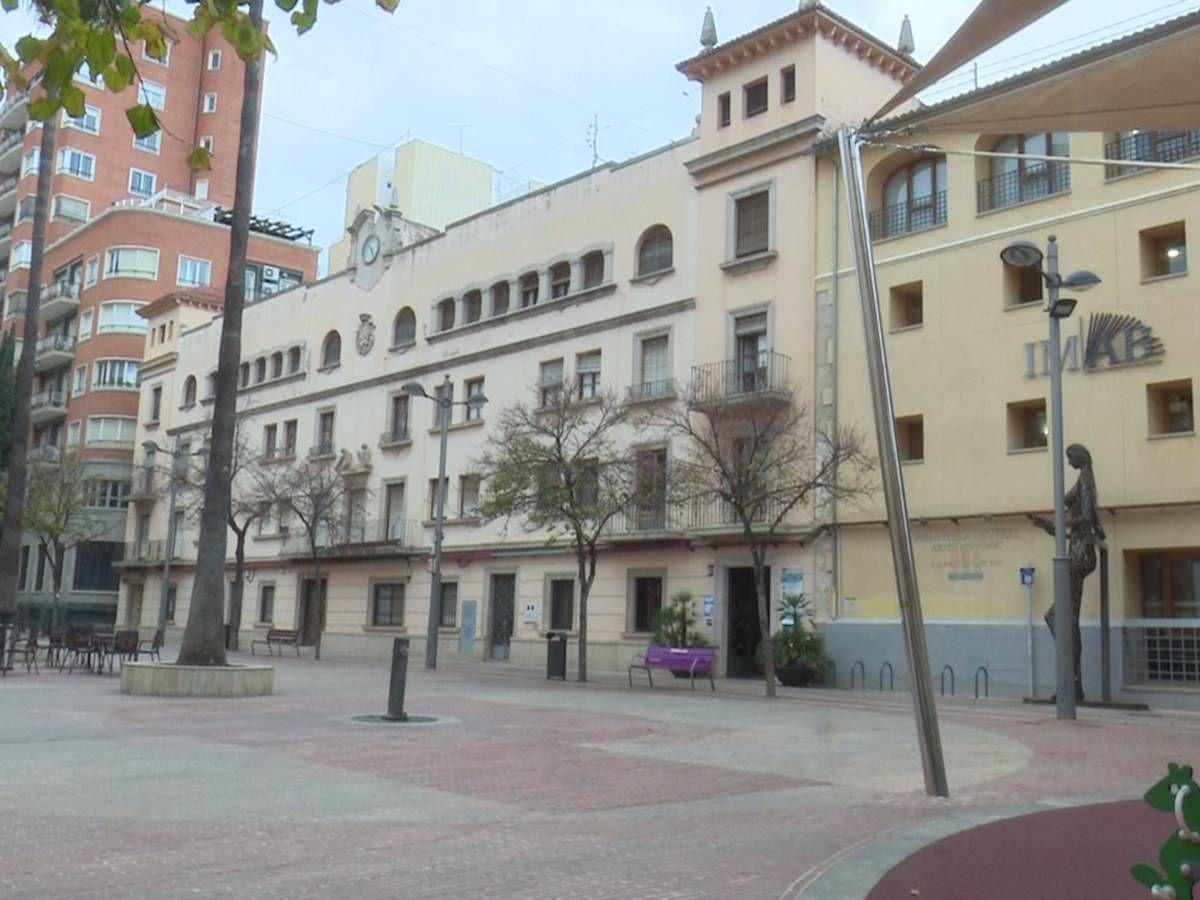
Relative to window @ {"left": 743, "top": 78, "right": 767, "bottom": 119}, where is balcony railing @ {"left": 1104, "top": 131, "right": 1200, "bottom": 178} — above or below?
below

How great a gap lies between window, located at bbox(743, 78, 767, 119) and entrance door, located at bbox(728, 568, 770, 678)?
37.8 ft

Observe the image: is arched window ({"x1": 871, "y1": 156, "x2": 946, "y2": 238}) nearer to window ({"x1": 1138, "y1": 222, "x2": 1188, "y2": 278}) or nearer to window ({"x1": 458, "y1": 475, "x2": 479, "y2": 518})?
window ({"x1": 1138, "y1": 222, "x2": 1188, "y2": 278})

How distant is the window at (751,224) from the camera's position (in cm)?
3002

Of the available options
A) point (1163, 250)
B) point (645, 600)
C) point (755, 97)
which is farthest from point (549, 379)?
point (1163, 250)

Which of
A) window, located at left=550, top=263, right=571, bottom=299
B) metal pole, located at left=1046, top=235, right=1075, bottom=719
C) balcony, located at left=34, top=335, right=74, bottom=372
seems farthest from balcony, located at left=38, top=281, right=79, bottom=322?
metal pole, located at left=1046, top=235, right=1075, bottom=719

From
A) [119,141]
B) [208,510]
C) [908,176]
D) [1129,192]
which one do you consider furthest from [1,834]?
[119,141]

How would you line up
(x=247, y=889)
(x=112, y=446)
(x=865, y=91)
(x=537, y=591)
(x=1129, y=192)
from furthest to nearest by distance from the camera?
(x=112, y=446) → (x=537, y=591) → (x=865, y=91) → (x=1129, y=192) → (x=247, y=889)

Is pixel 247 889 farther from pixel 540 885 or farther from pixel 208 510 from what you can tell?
pixel 208 510

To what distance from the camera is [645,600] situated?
3161 centimetres

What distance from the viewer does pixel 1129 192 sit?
23.1 meters

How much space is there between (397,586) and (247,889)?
112 feet

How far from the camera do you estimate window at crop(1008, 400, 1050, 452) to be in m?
24.1

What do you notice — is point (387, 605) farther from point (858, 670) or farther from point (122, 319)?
point (122, 319)

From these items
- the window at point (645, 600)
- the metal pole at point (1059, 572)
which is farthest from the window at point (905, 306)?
the window at point (645, 600)
